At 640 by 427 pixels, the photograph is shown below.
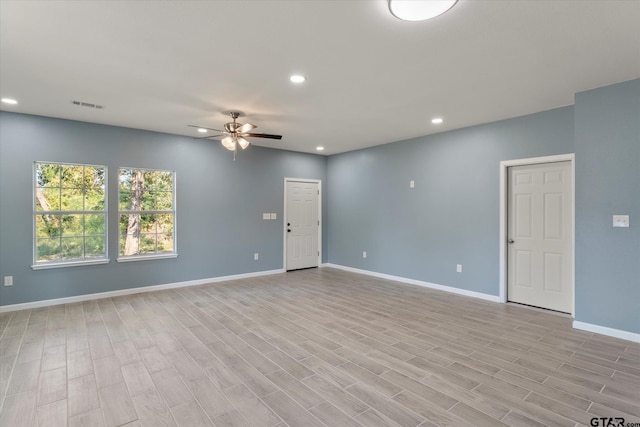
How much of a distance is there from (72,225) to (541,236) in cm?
691

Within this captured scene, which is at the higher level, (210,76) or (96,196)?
(210,76)

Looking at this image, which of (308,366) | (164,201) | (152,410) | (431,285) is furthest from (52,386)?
(431,285)

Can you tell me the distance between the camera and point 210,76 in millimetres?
3131

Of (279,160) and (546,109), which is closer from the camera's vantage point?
(546,109)

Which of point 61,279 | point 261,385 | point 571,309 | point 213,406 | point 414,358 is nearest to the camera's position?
point 213,406

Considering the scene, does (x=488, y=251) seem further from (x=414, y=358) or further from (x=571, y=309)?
(x=414, y=358)

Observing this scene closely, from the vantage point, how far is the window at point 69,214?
452cm

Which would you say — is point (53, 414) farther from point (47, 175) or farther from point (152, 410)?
point (47, 175)

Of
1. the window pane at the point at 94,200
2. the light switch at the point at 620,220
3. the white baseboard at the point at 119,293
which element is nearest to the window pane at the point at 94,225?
the window pane at the point at 94,200

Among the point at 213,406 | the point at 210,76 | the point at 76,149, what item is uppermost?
the point at 210,76

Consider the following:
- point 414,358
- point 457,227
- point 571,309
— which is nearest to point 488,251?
point 457,227

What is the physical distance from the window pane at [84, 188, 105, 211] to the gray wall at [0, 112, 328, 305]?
14 cm

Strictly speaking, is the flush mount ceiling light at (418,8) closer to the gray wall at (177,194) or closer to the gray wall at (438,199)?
the gray wall at (438,199)

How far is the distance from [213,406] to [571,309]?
14.7 ft
